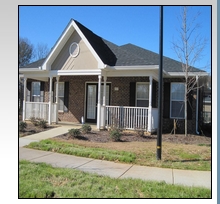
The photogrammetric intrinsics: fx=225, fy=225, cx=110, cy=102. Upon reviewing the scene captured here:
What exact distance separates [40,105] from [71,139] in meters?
3.96

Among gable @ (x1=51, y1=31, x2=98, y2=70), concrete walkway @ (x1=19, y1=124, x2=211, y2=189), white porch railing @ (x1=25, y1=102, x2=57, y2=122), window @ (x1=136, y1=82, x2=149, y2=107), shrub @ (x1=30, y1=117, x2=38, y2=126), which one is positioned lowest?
concrete walkway @ (x1=19, y1=124, x2=211, y2=189)

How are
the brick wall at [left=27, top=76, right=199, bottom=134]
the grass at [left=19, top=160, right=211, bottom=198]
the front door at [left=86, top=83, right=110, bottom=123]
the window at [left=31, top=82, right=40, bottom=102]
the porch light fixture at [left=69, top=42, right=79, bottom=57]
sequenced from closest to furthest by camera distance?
the grass at [left=19, top=160, right=211, bottom=198] < the porch light fixture at [left=69, top=42, right=79, bottom=57] < the brick wall at [left=27, top=76, right=199, bottom=134] < the front door at [left=86, top=83, right=110, bottom=123] < the window at [left=31, top=82, right=40, bottom=102]

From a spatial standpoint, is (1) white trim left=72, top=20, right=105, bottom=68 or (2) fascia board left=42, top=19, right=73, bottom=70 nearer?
(1) white trim left=72, top=20, right=105, bottom=68

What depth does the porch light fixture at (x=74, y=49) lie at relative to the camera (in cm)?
996

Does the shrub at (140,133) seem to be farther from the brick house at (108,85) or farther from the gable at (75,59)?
the gable at (75,59)

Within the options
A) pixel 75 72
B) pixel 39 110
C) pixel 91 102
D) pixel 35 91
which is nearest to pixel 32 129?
pixel 39 110

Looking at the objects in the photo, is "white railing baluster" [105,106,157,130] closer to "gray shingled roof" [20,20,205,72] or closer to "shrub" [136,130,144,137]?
"shrub" [136,130,144,137]

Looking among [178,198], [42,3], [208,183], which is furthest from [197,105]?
[42,3]

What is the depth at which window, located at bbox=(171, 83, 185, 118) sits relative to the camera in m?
10.4

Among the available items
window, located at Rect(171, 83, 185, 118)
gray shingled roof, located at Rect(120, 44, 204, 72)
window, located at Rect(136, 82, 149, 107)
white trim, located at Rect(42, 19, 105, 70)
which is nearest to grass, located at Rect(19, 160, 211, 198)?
white trim, located at Rect(42, 19, 105, 70)

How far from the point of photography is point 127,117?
9.57m

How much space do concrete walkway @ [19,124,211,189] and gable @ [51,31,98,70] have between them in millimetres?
4724

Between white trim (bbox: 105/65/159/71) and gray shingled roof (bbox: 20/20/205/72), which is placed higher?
gray shingled roof (bbox: 20/20/205/72)

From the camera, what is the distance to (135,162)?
5453mm
